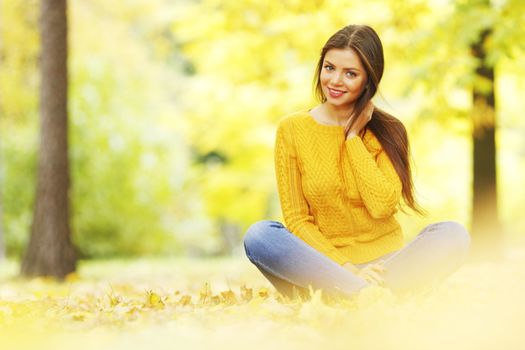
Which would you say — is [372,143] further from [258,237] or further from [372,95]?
[258,237]

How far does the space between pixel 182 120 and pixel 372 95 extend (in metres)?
11.7

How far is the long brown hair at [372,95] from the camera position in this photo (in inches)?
148

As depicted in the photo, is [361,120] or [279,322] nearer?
[279,322]

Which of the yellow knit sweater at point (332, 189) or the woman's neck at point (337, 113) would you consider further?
the woman's neck at point (337, 113)

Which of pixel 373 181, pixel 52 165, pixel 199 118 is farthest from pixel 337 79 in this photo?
pixel 199 118

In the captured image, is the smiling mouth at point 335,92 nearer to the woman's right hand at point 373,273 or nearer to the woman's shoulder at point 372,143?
the woman's shoulder at point 372,143

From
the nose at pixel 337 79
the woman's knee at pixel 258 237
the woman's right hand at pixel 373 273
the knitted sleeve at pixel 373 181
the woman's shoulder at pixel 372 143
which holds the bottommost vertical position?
the woman's right hand at pixel 373 273

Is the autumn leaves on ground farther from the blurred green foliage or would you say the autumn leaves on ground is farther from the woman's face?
the blurred green foliage

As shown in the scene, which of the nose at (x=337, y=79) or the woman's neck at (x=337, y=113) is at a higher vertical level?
the nose at (x=337, y=79)

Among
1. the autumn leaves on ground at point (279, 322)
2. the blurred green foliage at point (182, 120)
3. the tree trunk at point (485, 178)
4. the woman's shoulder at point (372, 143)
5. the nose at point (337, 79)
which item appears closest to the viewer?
the autumn leaves on ground at point (279, 322)

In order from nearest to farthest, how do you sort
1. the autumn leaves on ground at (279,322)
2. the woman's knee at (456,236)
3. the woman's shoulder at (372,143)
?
the autumn leaves on ground at (279,322) < the woman's knee at (456,236) < the woman's shoulder at (372,143)

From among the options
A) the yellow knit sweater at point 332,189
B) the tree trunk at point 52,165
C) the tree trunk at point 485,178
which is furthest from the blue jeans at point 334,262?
→ the tree trunk at point 52,165

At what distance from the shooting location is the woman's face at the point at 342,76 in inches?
148

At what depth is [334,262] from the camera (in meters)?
3.55
